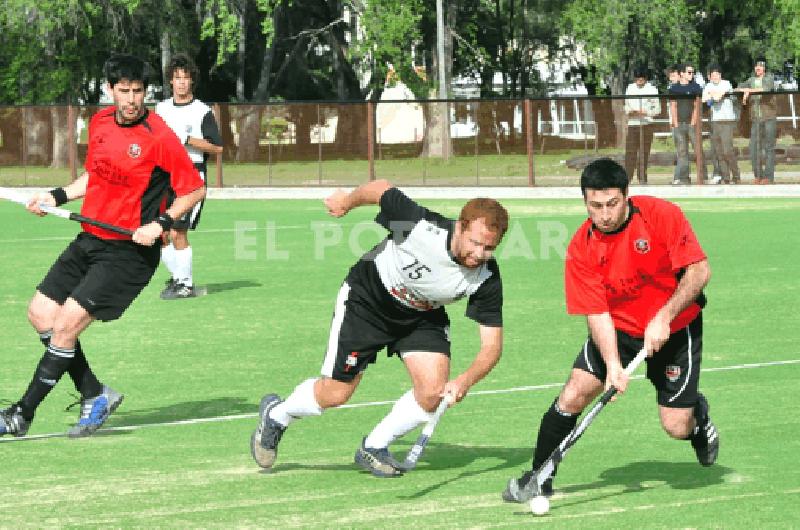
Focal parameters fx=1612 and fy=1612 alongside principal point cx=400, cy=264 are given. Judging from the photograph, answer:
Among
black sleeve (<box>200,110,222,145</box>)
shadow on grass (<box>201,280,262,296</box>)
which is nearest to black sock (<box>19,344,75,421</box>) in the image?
black sleeve (<box>200,110,222,145</box>)

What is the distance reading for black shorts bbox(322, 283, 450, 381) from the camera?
8.02 metres

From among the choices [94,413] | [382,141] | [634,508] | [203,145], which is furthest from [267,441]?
[382,141]

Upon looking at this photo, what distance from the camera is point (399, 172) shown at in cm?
3403

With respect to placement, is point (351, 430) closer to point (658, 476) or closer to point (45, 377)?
point (45, 377)

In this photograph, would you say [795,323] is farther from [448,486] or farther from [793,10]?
[793,10]

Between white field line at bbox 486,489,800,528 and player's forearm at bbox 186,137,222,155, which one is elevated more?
player's forearm at bbox 186,137,222,155

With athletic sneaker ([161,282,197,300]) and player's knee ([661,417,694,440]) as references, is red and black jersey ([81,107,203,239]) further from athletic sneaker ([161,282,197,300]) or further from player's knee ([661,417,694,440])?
athletic sneaker ([161,282,197,300])

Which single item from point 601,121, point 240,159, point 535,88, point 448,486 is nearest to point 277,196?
point 240,159

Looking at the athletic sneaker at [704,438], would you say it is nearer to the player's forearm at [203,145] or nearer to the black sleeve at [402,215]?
the black sleeve at [402,215]

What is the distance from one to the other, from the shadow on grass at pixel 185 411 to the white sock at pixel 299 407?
5.95ft

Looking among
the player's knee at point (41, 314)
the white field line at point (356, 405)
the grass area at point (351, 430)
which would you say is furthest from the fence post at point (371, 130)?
the player's knee at point (41, 314)

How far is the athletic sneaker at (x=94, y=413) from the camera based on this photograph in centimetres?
927

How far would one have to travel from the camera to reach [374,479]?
806 cm

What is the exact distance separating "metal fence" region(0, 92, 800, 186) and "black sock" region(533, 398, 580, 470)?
24.1 metres
